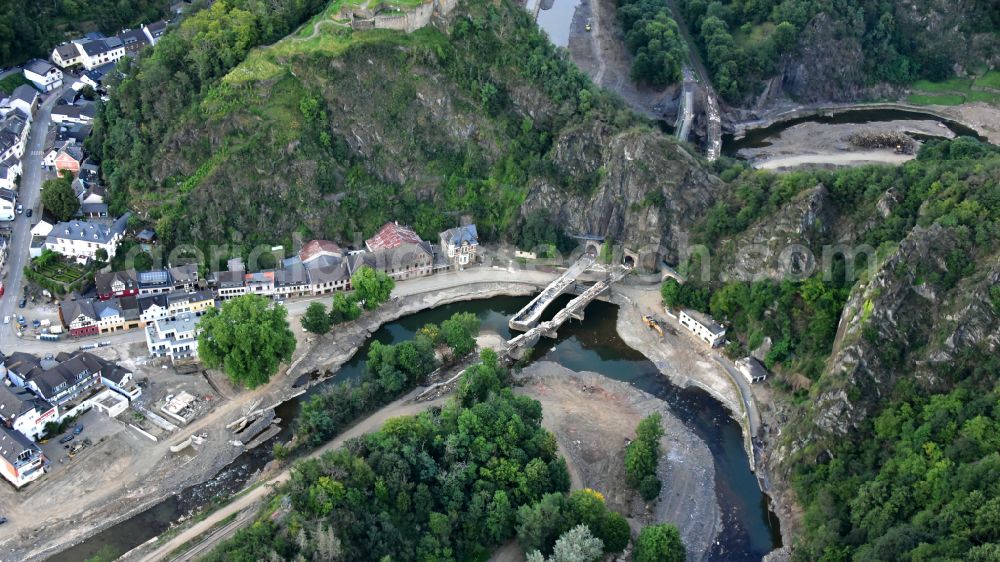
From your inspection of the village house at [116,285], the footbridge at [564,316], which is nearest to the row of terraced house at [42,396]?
the village house at [116,285]

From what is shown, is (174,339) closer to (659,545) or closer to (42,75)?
(659,545)

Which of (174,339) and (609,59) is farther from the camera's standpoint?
(609,59)

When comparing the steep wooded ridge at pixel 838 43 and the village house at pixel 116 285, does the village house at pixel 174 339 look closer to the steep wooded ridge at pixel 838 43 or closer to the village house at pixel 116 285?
the village house at pixel 116 285

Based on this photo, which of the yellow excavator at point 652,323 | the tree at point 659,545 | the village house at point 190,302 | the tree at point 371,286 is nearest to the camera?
the tree at point 659,545

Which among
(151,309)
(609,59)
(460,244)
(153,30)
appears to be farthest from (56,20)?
(609,59)

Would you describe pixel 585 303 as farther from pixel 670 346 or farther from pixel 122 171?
pixel 122 171

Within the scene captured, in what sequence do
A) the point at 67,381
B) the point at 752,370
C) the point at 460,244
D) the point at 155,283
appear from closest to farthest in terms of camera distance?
the point at 67,381, the point at 752,370, the point at 155,283, the point at 460,244

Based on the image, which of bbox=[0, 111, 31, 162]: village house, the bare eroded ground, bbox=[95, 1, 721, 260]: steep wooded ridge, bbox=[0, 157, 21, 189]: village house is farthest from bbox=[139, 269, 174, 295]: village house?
the bare eroded ground

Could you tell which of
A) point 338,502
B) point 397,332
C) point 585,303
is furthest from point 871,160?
point 338,502
